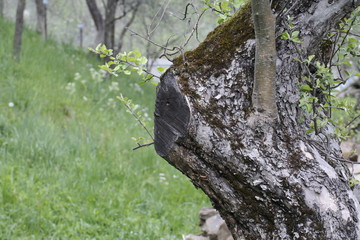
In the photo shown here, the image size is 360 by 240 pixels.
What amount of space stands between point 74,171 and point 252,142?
4383 mm

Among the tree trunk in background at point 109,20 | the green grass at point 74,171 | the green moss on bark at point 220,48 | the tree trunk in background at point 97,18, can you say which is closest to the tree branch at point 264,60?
the green moss on bark at point 220,48

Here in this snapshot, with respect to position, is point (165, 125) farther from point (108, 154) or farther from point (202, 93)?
point (108, 154)

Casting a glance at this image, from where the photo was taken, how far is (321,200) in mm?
1982

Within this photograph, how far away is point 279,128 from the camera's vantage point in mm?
2043

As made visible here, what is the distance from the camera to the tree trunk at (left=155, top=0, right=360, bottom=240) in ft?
6.48

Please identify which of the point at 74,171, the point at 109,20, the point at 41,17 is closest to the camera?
the point at 74,171

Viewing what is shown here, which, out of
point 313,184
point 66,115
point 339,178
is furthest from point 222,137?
point 66,115

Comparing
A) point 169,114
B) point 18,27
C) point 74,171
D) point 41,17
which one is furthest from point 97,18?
point 169,114

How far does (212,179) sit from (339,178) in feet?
1.93

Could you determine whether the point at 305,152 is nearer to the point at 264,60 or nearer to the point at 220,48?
the point at 264,60

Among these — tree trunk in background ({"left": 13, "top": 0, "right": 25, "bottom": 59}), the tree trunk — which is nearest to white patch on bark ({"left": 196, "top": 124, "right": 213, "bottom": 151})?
the tree trunk

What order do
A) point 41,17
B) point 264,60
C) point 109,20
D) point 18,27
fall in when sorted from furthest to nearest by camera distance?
point 109,20
point 41,17
point 18,27
point 264,60

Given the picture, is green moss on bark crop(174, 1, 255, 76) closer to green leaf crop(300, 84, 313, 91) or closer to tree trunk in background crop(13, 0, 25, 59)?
green leaf crop(300, 84, 313, 91)

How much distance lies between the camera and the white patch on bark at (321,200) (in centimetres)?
197
